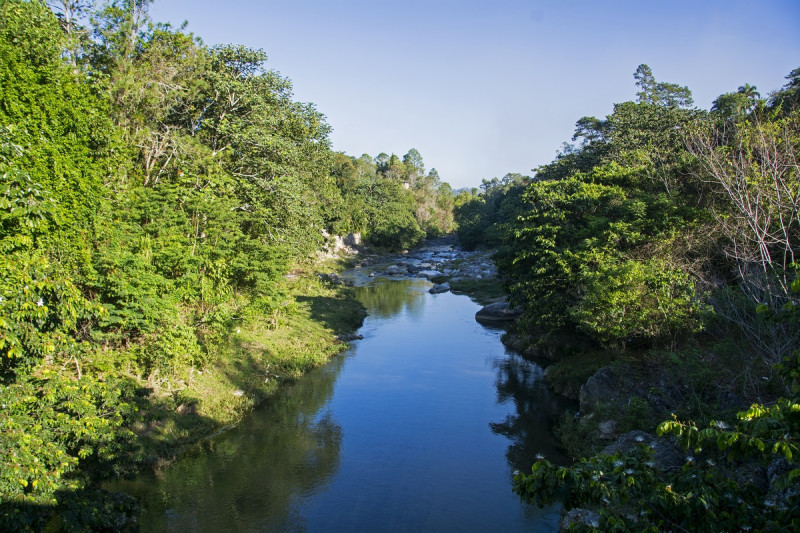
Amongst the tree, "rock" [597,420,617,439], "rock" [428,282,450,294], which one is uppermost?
the tree

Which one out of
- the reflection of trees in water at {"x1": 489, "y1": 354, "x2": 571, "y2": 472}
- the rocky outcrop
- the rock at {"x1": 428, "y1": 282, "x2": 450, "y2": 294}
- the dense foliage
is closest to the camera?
the dense foliage

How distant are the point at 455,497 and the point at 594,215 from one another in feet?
63.7

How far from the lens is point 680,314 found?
827 inches

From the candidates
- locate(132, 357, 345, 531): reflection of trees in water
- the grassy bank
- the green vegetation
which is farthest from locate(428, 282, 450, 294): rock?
locate(132, 357, 345, 531): reflection of trees in water

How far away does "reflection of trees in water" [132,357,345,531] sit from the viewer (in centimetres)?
1566

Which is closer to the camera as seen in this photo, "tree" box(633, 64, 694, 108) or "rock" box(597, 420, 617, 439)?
"rock" box(597, 420, 617, 439)

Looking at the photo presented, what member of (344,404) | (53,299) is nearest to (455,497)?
(344,404)

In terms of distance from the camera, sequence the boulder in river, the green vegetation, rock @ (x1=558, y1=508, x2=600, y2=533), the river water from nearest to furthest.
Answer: the green vegetation < rock @ (x1=558, y1=508, x2=600, y2=533) < the river water < the boulder in river

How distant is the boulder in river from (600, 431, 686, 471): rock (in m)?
24.5

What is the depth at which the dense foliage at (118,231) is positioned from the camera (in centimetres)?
1204

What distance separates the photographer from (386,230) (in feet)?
290

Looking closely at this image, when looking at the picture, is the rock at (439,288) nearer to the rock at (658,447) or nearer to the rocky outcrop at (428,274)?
Answer: the rocky outcrop at (428,274)

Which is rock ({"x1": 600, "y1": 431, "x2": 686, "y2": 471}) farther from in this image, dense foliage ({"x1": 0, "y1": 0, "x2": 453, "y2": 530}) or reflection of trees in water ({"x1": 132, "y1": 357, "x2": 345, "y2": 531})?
dense foliage ({"x1": 0, "y1": 0, "x2": 453, "y2": 530})

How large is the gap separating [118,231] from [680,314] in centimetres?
2240
